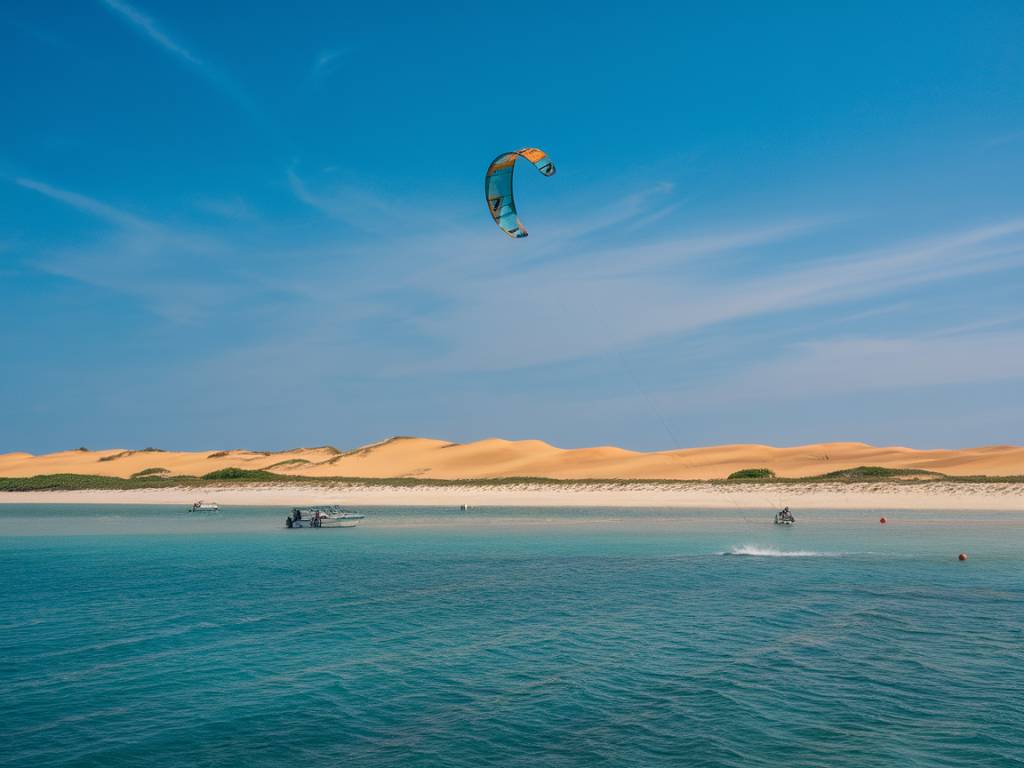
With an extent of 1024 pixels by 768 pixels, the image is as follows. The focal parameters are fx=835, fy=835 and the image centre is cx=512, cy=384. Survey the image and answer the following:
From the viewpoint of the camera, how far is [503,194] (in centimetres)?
2102

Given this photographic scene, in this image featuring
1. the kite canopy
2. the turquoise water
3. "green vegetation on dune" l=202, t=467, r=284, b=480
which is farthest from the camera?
"green vegetation on dune" l=202, t=467, r=284, b=480

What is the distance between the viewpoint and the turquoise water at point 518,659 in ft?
33.7

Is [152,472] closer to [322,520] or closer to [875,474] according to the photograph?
[322,520]

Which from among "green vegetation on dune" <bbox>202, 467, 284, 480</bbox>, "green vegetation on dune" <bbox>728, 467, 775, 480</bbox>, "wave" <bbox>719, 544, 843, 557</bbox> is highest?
"green vegetation on dune" <bbox>202, 467, 284, 480</bbox>

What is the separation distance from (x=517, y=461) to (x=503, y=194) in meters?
83.7

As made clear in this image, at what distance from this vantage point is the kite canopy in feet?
66.4

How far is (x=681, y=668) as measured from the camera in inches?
545

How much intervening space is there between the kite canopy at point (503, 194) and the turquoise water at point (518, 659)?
9.14 metres

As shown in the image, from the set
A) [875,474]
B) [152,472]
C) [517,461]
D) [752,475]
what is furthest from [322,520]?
[152,472]

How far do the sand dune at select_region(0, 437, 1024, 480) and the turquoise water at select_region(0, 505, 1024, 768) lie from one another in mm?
52418

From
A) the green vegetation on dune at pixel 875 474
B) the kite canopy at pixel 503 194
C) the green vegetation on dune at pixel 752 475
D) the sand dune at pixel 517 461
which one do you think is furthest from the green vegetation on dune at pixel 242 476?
the kite canopy at pixel 503 194

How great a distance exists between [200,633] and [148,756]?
7465 millimetres

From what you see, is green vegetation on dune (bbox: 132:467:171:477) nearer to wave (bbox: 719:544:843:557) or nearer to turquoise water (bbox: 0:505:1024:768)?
turquoise water (bbox: 0:505:1024:768)

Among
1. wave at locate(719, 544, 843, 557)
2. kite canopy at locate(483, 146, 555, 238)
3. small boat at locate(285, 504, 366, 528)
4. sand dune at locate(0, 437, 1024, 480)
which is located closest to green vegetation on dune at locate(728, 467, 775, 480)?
sand dune at locate(0, 437, 1024, 480)
